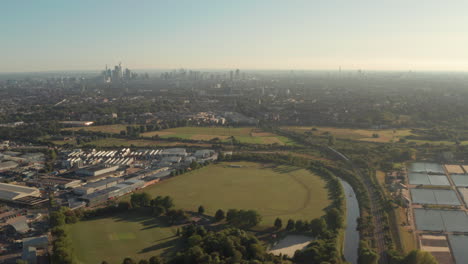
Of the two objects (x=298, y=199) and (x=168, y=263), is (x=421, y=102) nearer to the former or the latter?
(x=298, y=199)

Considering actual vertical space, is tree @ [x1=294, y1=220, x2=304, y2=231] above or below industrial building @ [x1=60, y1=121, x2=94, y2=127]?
below

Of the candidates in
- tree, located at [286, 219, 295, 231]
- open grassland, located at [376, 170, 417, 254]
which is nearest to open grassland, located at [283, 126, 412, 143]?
open grassland, located at [376, 170, 417, 254]

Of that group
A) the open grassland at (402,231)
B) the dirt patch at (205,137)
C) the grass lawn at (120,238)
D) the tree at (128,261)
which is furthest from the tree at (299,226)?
the dirt patch at (205,137)

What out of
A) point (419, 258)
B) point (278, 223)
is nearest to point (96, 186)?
point (278, 223)

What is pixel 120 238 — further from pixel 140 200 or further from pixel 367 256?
pixel 367 256

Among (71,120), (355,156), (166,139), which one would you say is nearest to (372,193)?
(355,156)

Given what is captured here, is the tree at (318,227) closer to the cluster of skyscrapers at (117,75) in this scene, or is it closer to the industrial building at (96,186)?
the industrial building at (96,186)

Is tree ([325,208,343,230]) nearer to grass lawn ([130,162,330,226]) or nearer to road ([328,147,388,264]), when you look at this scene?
grass lawn ([130,162,330,226])
